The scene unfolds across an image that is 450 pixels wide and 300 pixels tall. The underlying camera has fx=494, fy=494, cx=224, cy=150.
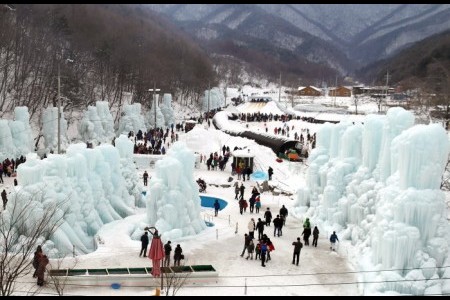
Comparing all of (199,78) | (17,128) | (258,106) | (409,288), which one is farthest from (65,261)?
(199,78)

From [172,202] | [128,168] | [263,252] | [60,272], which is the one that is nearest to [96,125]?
[128,168]

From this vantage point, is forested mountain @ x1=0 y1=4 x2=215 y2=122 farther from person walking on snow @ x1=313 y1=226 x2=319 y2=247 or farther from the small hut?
person walking on snow @ x1=313 y1=226 x2=319 y2=247

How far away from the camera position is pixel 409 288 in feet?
44.7

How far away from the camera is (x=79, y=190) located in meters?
19.8

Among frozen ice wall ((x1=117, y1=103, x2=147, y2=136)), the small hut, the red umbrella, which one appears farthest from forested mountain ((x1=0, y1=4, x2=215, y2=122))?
the red umbrella

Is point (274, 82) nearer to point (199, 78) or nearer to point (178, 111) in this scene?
point (199, 78)

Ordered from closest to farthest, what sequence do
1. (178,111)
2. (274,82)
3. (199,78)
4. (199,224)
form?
(199,224) < (178,111) < (199,78) < (274,82)

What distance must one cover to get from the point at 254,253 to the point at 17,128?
868 inches

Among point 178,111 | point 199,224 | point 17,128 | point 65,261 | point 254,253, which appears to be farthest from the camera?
point 178,111

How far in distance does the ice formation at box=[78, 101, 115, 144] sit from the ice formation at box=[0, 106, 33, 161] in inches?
250

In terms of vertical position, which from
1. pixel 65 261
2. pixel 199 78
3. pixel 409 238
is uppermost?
pixel 199 78

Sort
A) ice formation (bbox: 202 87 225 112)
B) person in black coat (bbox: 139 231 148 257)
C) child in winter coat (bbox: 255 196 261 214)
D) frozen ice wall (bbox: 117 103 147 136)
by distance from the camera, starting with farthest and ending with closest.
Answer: ice formation (bbox: 202 87 225 112), frozen ice wall (bbox: 117 103 147 136), child in winter coat (bbox: 255 196 261 214), person in black coat (bbox: 139 231 148 257)

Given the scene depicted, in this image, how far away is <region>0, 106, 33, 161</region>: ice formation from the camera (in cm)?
3200

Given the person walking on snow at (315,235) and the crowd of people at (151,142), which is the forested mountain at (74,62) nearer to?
the crowd of people at (151,142)
